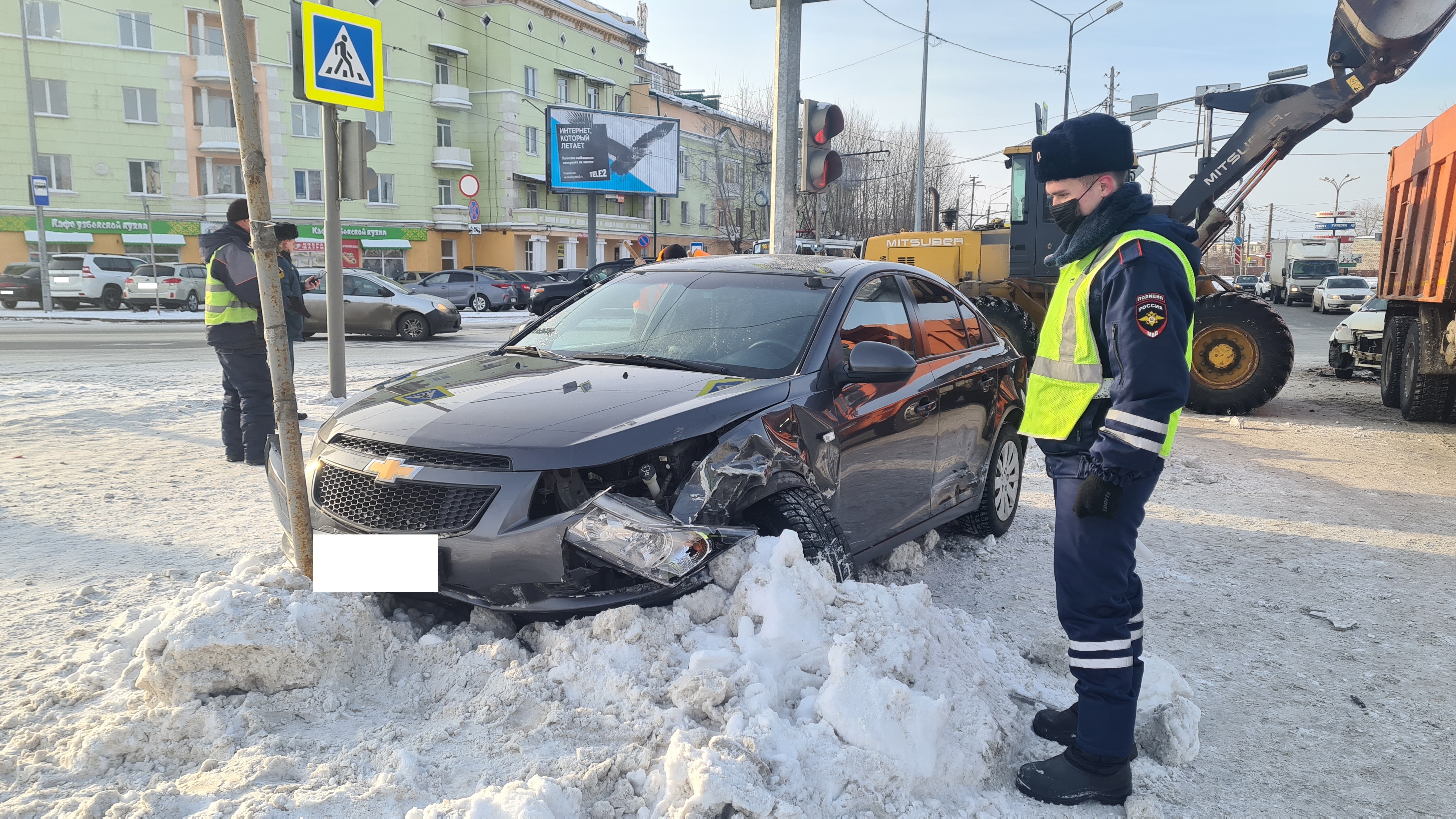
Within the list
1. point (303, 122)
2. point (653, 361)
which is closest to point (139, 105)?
point (303, 122)

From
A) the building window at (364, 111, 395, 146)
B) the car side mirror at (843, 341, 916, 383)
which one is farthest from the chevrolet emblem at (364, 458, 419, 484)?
the building window at (364, 111, 395, 146)

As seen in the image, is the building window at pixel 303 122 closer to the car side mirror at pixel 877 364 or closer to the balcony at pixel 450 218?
the balcony at pixel 450 218

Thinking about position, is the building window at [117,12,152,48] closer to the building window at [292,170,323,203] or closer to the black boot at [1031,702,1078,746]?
the building window at [292,170,323,203]

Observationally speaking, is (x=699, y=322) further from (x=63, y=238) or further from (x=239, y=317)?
(x=63, y=238)

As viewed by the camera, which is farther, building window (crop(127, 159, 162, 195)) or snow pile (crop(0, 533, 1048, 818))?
building window (crop(127, 159, 162, 195))

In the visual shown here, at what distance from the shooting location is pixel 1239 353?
10500 mm

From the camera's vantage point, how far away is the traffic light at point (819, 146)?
29.4 ft

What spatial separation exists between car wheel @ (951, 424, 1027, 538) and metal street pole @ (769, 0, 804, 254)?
13.4ft

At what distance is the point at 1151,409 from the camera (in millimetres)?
2623

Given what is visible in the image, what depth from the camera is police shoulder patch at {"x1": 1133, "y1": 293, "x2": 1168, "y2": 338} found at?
8.63 ft

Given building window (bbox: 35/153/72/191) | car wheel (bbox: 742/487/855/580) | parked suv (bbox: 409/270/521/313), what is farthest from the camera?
building window (bbox: 35/153/72/191)

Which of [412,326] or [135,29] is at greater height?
[135,29]

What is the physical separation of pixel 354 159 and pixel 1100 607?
7.29 m

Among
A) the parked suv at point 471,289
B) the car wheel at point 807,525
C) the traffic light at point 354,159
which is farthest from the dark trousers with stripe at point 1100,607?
the parked suv at point 471,289
